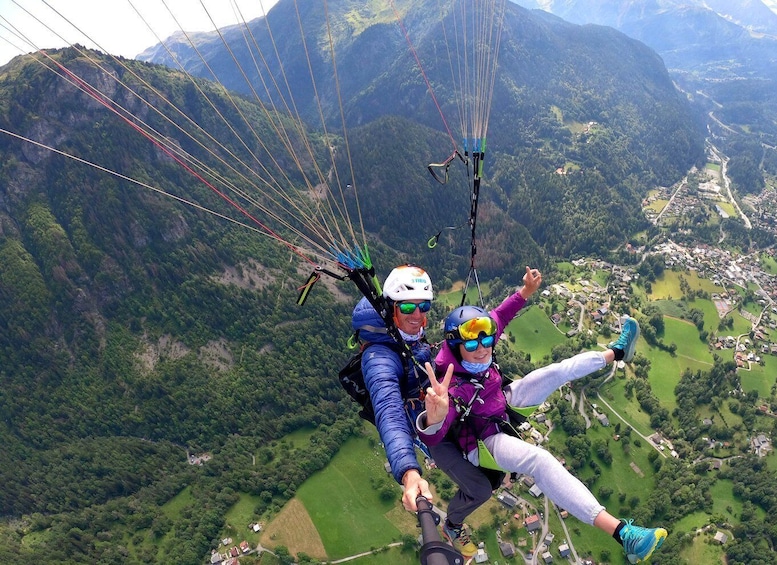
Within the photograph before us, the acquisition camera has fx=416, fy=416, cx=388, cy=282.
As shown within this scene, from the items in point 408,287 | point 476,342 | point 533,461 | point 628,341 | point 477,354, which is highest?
point 408,287

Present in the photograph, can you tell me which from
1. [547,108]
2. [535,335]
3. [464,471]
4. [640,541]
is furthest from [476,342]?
[547,108]

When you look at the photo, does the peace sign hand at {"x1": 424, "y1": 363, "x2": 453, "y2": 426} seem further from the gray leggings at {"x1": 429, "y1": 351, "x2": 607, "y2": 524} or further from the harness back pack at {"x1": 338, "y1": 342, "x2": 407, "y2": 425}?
the harness back pack at {"x1": 338, "y1": 342, "x2": 407, "y2": 425}

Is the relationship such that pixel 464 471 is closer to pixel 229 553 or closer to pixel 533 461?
pixel 533 461

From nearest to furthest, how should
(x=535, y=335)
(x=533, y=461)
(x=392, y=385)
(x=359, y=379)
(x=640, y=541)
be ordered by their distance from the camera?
1. (x=640, y=541)
2. (x=533, y=461)
3. (x=392, y=385)
4. (x=359, y=379)
5. (x=535, y=335)

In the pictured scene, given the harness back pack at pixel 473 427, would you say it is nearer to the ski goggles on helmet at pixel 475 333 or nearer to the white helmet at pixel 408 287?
the ski goggles on helmet at pixel 475 333

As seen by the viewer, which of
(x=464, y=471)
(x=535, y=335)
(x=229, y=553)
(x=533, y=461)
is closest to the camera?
(x=533, y=461)

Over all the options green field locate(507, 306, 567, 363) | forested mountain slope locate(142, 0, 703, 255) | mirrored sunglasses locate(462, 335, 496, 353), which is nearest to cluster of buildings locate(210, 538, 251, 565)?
green field locate(507, 306, 567, 363)

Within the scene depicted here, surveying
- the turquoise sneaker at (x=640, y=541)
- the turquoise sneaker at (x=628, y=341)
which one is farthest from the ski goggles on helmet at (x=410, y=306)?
the turquoise sneaker at (x=640, y=541)

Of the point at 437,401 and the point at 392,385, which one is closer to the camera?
the point at 437,401
